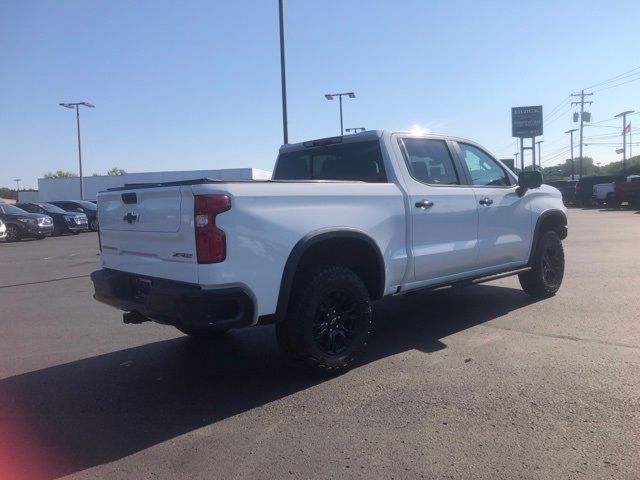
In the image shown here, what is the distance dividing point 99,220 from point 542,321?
488cm

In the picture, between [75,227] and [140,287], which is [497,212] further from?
[75,227]

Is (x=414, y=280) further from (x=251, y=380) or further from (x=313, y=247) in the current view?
(x=251, y=380)

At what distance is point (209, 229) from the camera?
3926mm

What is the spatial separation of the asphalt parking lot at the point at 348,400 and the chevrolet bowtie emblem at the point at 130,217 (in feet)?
4.61

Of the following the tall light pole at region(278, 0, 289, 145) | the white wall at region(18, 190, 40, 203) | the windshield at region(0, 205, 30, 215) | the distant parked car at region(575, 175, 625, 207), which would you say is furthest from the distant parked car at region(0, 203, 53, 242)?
the white wall at region(18, 190, 40, 203)

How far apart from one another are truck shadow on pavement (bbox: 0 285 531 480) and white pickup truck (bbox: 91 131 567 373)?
0.59m

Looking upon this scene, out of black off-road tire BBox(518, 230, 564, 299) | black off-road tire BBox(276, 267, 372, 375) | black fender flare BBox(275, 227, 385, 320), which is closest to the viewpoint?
black fender flare BBox(275, 227, 385, 320)

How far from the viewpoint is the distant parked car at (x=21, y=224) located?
23500mm

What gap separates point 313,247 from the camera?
4.61 metres

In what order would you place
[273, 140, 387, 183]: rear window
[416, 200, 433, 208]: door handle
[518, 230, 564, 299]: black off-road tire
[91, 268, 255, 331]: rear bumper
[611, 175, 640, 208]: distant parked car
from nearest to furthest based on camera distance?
[91, 268, 255, 331]: rear bumper, [416, 200, 433, 208]: door handle, [273, 140, 387, 183]: rear window, [518, 230, 564, 299]: black off-road tire, [611, 175, 640, 208]: distant parked car

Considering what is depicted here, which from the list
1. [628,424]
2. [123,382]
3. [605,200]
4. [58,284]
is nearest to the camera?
[628,424]

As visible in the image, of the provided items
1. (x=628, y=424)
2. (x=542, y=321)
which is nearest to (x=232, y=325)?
(x=628, y=424)

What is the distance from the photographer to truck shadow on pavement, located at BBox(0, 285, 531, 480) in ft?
12.0

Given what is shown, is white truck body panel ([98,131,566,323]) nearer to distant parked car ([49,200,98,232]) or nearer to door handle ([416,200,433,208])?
door handle ([416,200,433,208])
